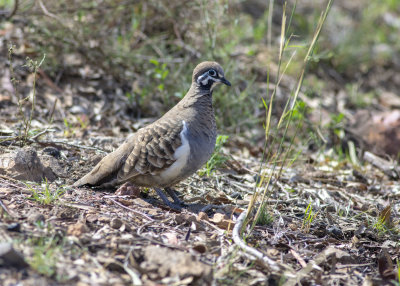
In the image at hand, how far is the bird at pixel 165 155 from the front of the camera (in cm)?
445

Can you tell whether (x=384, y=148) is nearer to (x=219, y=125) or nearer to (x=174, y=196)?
(x=219, y=125)

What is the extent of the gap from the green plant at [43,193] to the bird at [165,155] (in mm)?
399

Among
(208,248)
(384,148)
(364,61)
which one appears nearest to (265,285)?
(208,248)

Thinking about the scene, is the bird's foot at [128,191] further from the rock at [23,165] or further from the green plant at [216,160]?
the green plant at [216,160]

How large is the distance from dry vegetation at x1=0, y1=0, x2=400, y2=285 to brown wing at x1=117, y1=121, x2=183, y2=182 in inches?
10.1

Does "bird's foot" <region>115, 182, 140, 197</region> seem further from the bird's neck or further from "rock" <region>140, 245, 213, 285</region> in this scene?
"rock" <region>140, 245, 213, 285</region>

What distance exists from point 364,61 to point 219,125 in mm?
4350

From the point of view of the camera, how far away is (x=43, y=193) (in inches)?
154

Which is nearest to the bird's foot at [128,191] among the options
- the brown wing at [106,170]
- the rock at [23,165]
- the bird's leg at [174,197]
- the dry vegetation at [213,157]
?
the dry vegetation at [213,157]

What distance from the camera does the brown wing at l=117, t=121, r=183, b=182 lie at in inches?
176

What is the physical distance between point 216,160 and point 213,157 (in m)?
0.06

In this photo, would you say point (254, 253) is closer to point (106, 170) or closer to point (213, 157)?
point (106, 170)

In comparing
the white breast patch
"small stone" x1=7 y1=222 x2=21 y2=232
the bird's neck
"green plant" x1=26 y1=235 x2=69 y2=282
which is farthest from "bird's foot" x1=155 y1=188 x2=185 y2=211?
"small stone" x1=7 y1=222 x2=21 y2=232

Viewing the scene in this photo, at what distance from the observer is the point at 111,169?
179 inches
